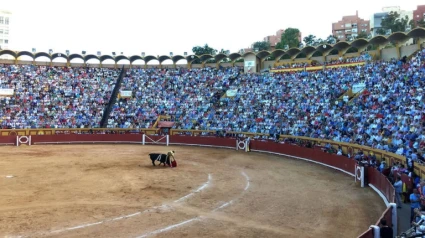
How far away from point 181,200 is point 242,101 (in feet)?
91.8

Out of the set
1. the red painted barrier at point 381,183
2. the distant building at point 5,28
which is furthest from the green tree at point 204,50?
the distant building at point 5,28

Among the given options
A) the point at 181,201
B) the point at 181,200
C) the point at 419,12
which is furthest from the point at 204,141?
the point at 419,12

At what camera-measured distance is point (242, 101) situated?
41.5m

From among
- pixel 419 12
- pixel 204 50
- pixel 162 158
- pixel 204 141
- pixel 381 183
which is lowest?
pixel 381 183

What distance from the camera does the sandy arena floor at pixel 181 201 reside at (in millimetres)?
11023

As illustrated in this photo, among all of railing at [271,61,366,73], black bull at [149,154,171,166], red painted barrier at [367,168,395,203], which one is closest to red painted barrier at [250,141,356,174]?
red painted barrier at [367,168,395,203]

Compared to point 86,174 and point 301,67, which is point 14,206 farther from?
point 301,67

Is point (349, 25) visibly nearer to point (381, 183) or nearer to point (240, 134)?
point (240, 134)

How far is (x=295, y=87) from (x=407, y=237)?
32223 millimetres

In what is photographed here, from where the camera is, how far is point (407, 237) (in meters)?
7.73

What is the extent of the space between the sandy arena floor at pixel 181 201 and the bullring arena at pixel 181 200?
0.03 metres

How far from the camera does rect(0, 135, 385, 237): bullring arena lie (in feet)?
36.2

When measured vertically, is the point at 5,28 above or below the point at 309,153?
above

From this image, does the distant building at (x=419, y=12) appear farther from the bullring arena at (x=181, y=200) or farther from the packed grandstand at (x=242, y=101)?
the bullring arena at (x=181, y=200)
